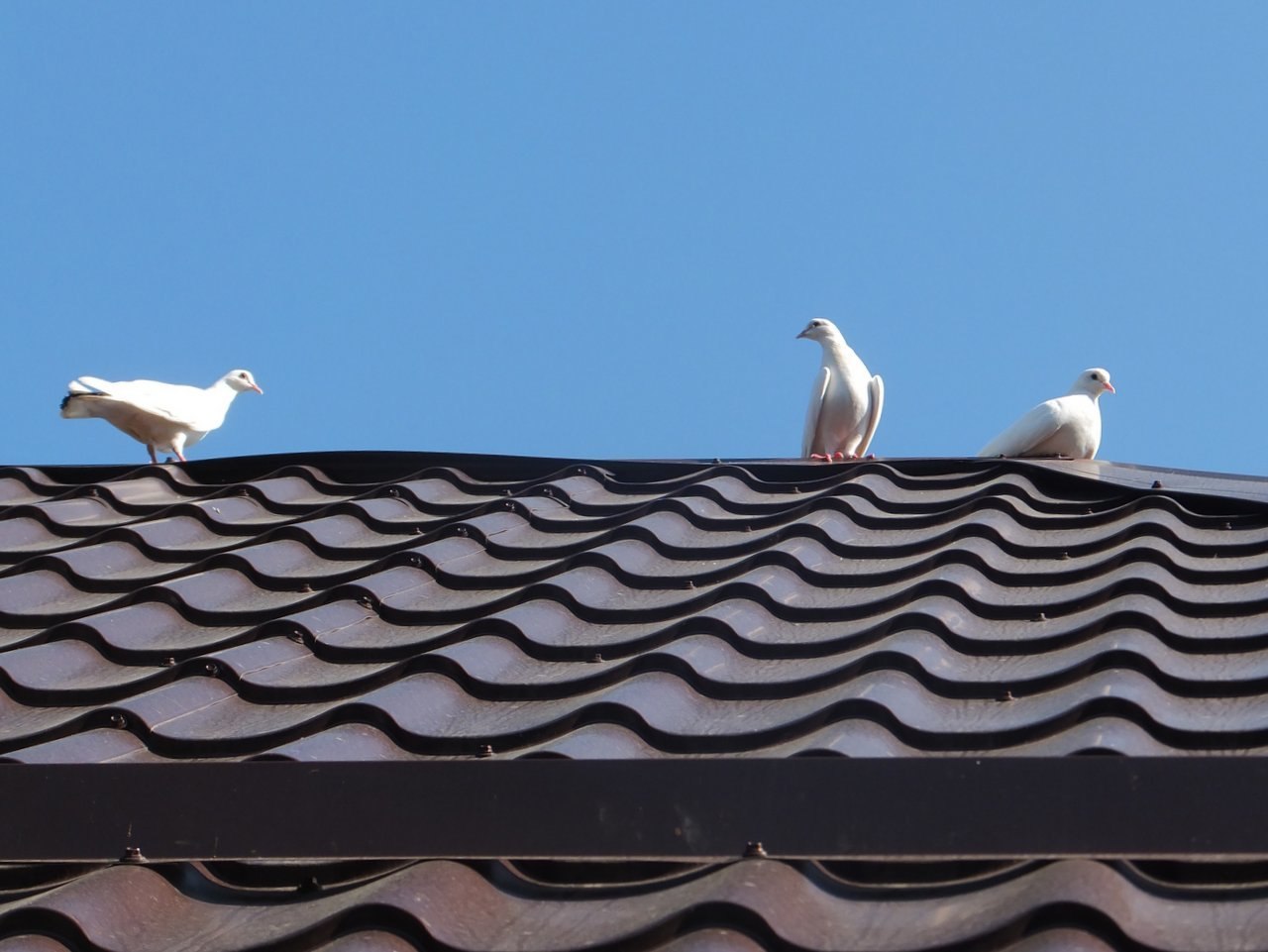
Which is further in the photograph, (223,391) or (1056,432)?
(223,391)

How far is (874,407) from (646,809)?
19.4ft

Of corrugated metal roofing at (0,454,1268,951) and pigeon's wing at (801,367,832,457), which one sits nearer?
corrugated metal roofing at (0,454,1268,951)

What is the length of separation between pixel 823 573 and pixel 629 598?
1.36 feet

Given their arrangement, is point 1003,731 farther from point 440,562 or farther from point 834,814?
point 440,562

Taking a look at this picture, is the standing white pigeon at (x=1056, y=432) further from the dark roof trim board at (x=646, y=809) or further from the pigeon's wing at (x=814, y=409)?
the dark roof trim board at (x=646, y=809)

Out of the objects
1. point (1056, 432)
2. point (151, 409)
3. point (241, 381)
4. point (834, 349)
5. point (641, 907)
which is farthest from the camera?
point (241, 381)

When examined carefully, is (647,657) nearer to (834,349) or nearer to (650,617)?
(650,617)

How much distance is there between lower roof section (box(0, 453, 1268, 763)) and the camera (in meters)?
2.36

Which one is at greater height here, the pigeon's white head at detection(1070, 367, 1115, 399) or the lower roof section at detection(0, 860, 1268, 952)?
the pigeon's white head at detection(1070, 367, 1115, 399)

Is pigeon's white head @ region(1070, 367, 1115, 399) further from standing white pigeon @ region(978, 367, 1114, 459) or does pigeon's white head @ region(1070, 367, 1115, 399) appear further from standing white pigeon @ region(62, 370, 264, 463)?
standing white pigeon @ region(62, 370, 264, 463)

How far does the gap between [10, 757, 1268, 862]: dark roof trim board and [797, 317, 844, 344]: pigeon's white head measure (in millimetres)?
6221

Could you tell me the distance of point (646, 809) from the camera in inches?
79.7

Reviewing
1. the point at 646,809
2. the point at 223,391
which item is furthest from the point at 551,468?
the point at 223,391

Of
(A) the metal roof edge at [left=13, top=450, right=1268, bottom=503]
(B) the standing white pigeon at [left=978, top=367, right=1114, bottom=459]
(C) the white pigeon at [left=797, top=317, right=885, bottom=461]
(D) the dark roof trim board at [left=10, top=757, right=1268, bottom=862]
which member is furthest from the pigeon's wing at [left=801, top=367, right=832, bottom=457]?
(D) the dark roof trim board at [left=10, top=757, right=1268, bottom=862]
